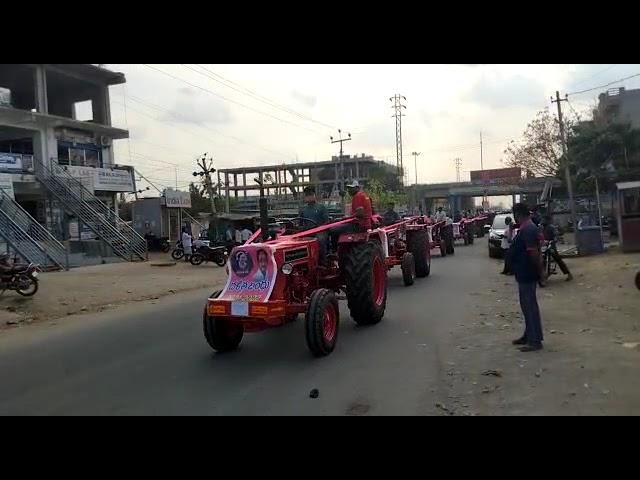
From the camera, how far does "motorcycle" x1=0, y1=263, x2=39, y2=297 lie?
13117mm

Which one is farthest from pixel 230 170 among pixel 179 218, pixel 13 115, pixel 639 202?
pixel 639 202

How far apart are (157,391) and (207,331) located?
1494 mm

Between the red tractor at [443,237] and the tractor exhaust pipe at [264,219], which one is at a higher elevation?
the tractor exhaust pipe at [264,219]

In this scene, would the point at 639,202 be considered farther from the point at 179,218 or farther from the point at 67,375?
the point at 179,218

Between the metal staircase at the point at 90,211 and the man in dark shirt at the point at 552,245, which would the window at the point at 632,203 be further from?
the metal staircase at the point at 90,211

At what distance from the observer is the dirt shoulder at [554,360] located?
5098 mm

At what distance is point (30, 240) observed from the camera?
21.5m

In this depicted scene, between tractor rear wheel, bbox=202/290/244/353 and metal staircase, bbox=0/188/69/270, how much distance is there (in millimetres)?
14936

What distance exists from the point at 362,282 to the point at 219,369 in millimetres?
2619

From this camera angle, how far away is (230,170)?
121 meters

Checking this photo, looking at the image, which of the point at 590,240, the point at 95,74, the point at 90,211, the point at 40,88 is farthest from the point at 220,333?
the point at 95,74

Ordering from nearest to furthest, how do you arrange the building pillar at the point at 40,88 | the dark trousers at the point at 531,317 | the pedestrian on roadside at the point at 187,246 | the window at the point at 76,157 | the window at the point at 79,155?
1. the dark trousers at the point at 531,317
2. the pedestrian on roadside at the point at 187,246
3. the building pillar at the point at 40,88
4. the window at the point at 79,155
5. the window at the point at 76,157

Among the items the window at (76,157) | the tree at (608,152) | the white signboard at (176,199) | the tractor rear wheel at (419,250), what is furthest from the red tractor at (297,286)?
the white signboard at (176,199)

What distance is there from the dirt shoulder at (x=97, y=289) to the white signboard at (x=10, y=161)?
9.10m
